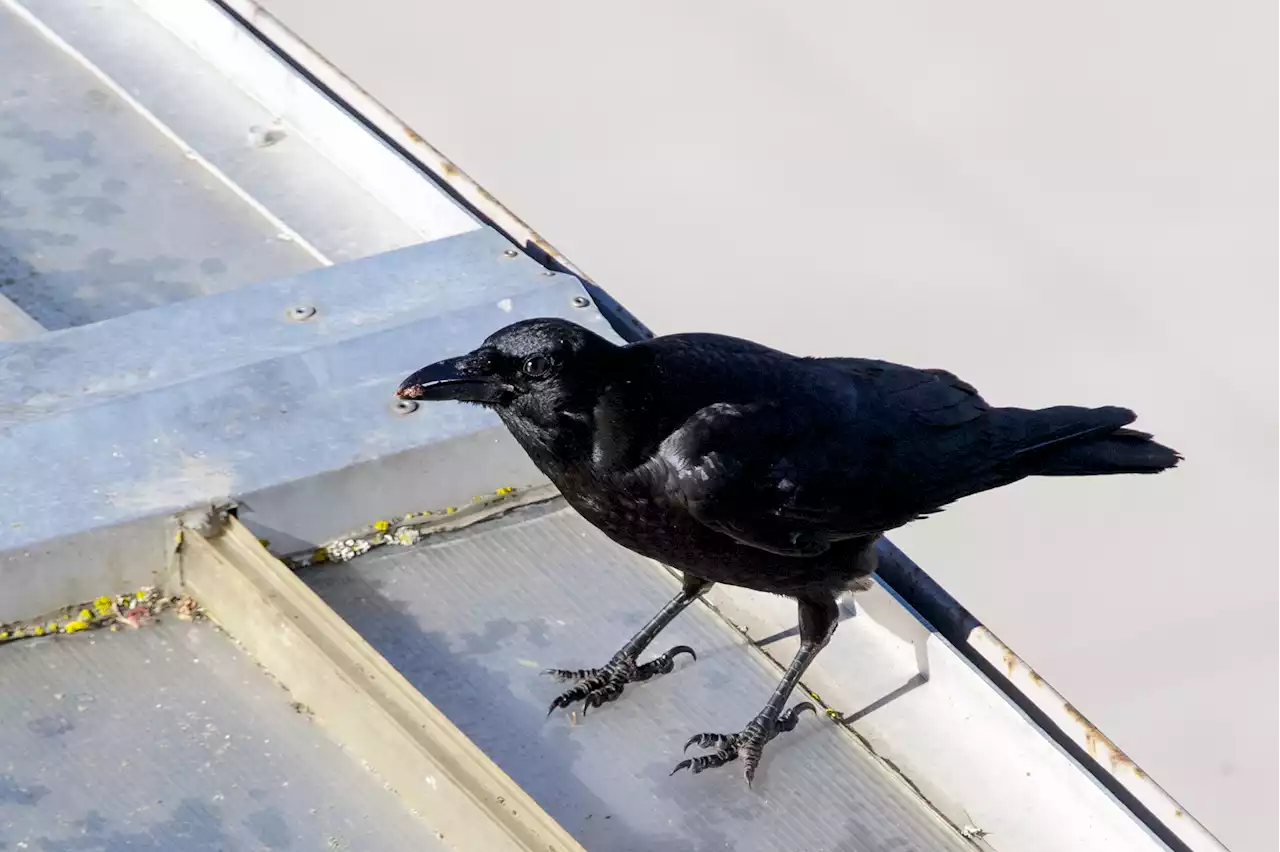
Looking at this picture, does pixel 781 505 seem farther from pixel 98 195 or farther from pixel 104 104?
pixel 104 104

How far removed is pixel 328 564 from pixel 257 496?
22 cm

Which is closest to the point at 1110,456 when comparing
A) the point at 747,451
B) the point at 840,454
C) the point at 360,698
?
the point at 840,454

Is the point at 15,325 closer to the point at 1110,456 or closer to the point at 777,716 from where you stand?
the point at 777,716

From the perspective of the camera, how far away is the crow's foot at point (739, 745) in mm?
3059

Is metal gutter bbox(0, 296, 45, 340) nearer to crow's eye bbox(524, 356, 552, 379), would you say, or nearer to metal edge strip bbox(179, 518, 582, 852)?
metal edge strip bbox(179, 518, 582, 852)

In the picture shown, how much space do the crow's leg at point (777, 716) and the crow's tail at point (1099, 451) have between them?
0.54 m

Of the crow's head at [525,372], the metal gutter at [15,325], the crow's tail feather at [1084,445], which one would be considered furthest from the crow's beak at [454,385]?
the metal gutter at [15,325]

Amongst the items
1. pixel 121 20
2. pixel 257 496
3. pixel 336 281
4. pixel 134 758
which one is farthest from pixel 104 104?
pixel 134 758

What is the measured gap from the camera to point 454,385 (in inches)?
118

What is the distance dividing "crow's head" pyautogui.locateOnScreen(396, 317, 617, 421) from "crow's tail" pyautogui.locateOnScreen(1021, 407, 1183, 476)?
38.5 inches

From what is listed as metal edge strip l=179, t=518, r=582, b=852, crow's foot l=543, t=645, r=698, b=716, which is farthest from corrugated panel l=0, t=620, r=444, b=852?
crow's foot l=543, t=645, r=698, b=716

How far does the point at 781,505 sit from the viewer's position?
10.4ft

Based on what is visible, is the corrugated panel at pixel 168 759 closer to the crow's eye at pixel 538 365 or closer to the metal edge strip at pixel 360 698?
the metal edge strip at pixel 360 698

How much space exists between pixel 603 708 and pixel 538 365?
2.16 feet
